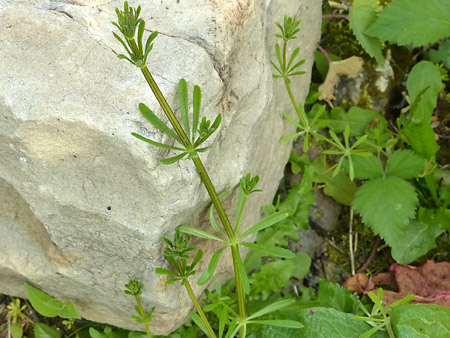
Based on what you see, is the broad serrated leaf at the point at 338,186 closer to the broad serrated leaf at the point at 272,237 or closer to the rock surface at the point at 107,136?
the broad serrated leaf at the point at 272,237

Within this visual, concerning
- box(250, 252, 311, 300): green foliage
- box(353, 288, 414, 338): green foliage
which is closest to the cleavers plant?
box(353, 288, 414, 338): green foliage

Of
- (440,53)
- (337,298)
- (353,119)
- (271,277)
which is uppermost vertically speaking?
(440,53)

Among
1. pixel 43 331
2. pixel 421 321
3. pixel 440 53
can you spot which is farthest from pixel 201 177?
pixel 440 53

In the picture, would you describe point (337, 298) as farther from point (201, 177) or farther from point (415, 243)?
point (201, 177)

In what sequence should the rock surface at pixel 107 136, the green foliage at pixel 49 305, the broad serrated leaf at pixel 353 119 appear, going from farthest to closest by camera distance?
the broad serrated leaf at pixel 353 119 → the green foliage at pixel 49 305 → the rock surface at pixel 107 136

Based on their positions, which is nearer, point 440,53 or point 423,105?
point 423,105

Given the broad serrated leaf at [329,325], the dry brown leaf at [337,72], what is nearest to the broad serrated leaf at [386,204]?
A: the broad serrated leaf at [329,325]

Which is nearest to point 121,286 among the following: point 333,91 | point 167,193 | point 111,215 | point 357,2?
point 111,215

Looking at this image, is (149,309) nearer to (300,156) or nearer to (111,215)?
(111,215)
